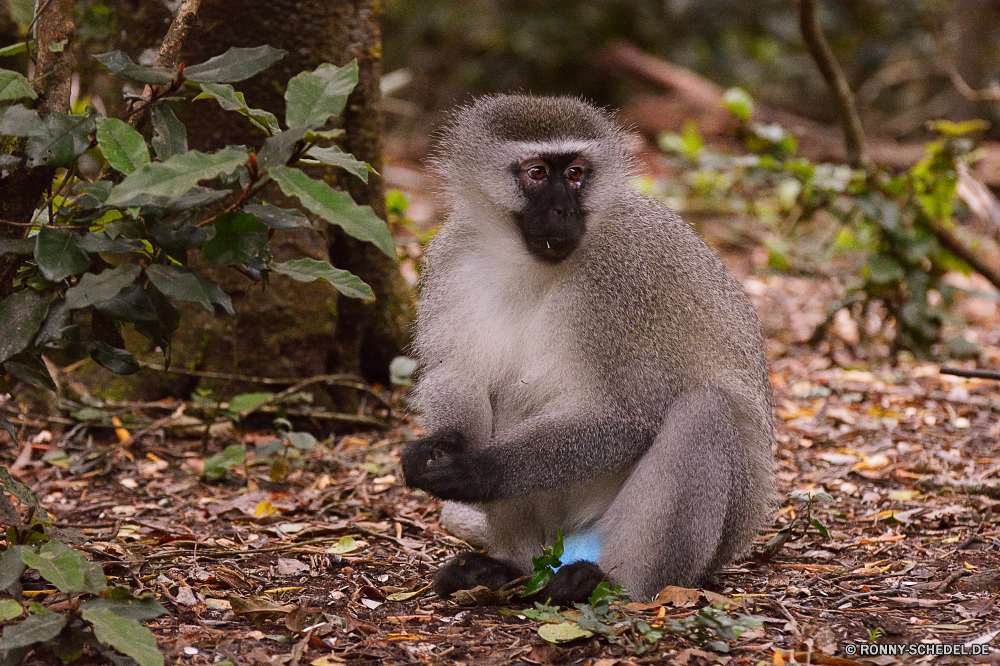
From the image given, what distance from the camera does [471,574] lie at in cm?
393

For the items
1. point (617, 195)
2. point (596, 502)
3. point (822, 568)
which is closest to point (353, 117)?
point (617, 195)

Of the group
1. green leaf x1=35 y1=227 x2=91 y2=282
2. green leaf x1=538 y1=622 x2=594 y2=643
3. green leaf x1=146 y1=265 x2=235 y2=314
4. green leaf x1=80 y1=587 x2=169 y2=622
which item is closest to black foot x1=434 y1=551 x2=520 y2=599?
green leaf x1=538 y1=622 x2=594 y2=643

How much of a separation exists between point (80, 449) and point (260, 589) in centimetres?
207

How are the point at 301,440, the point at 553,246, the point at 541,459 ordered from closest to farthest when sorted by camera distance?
the point at 541,459 → the point at 553,246 → the point at 301,440

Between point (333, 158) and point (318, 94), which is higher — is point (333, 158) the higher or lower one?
the lower one

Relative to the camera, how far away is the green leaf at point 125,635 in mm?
2824

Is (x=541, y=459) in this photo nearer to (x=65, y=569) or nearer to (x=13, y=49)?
(x=65, y=569)

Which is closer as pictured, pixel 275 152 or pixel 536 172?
pixel 275 152

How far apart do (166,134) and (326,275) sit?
679 millimetres

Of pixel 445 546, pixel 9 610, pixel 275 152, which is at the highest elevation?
pixel 275 152

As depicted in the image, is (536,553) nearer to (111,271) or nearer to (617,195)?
(617,195)

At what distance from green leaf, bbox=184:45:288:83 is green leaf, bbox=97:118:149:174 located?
0.81 ft

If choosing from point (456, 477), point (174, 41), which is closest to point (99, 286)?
point (174, 41)

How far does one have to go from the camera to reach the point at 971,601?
374 cm
